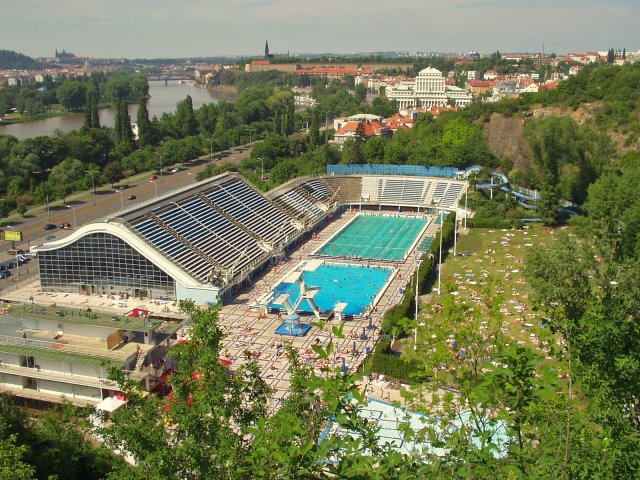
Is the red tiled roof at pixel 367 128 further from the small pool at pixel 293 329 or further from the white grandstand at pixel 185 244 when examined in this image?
the small pool at pixel 293 329

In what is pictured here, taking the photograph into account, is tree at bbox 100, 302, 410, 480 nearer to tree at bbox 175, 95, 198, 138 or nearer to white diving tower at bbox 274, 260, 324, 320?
white diving tower at bbox 274, 260, 324, 320

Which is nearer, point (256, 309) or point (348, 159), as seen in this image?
point (256, 309)

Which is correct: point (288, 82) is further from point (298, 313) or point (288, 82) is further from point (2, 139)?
point (298, 313)

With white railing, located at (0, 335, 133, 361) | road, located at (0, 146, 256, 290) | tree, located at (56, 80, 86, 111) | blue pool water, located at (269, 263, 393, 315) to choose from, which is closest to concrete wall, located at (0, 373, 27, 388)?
white railing, located at (0, 335, 133, 361)

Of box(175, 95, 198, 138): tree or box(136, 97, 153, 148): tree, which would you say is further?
box(175, 95, 198, 138): tree

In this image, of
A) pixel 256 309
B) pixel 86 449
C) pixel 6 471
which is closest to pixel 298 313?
pixel 256 309
